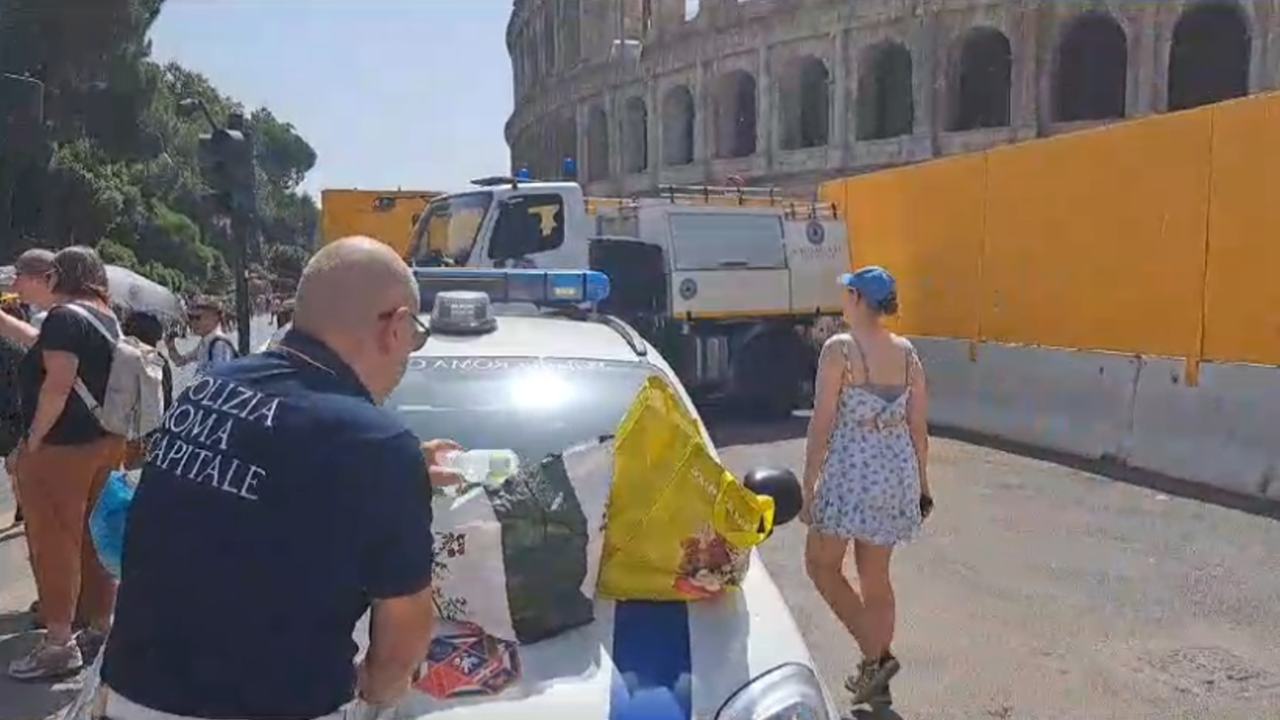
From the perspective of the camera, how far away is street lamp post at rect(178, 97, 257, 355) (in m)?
9.27

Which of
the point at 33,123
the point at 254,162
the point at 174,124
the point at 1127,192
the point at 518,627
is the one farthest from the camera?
the point at 174,124

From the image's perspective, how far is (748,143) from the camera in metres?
41.7

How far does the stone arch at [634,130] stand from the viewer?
4422 cm

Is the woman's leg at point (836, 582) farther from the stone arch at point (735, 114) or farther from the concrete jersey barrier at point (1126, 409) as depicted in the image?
the stone arch at point (735, 114)

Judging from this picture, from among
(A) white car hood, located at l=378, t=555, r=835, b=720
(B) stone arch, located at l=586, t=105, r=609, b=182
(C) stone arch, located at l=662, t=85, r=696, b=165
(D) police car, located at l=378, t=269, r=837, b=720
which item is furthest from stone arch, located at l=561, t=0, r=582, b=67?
(A) white car hood, located at l=378, t=555, r=835, b=720

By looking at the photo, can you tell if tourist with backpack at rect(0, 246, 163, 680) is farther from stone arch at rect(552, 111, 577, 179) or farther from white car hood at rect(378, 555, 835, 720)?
stone arch at rect(552, 111, 577, 179)

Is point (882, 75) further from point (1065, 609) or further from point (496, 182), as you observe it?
point (1065, 609)

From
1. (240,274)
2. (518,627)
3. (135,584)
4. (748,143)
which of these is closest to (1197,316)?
(240,274)

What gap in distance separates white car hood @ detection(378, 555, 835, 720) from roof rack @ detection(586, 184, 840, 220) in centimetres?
1135

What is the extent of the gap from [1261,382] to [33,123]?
9.12 metres

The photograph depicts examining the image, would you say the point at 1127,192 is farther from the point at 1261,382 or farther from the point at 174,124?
the point at 174,124

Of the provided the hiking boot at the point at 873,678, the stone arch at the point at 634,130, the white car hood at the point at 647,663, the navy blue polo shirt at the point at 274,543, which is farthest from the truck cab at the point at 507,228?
the stone arch at the point at 634,130

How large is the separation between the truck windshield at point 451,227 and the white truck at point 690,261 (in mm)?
14

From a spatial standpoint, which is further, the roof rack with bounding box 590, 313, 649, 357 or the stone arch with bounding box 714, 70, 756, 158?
the stone arch with bounding box 714, 70, 756, 158
